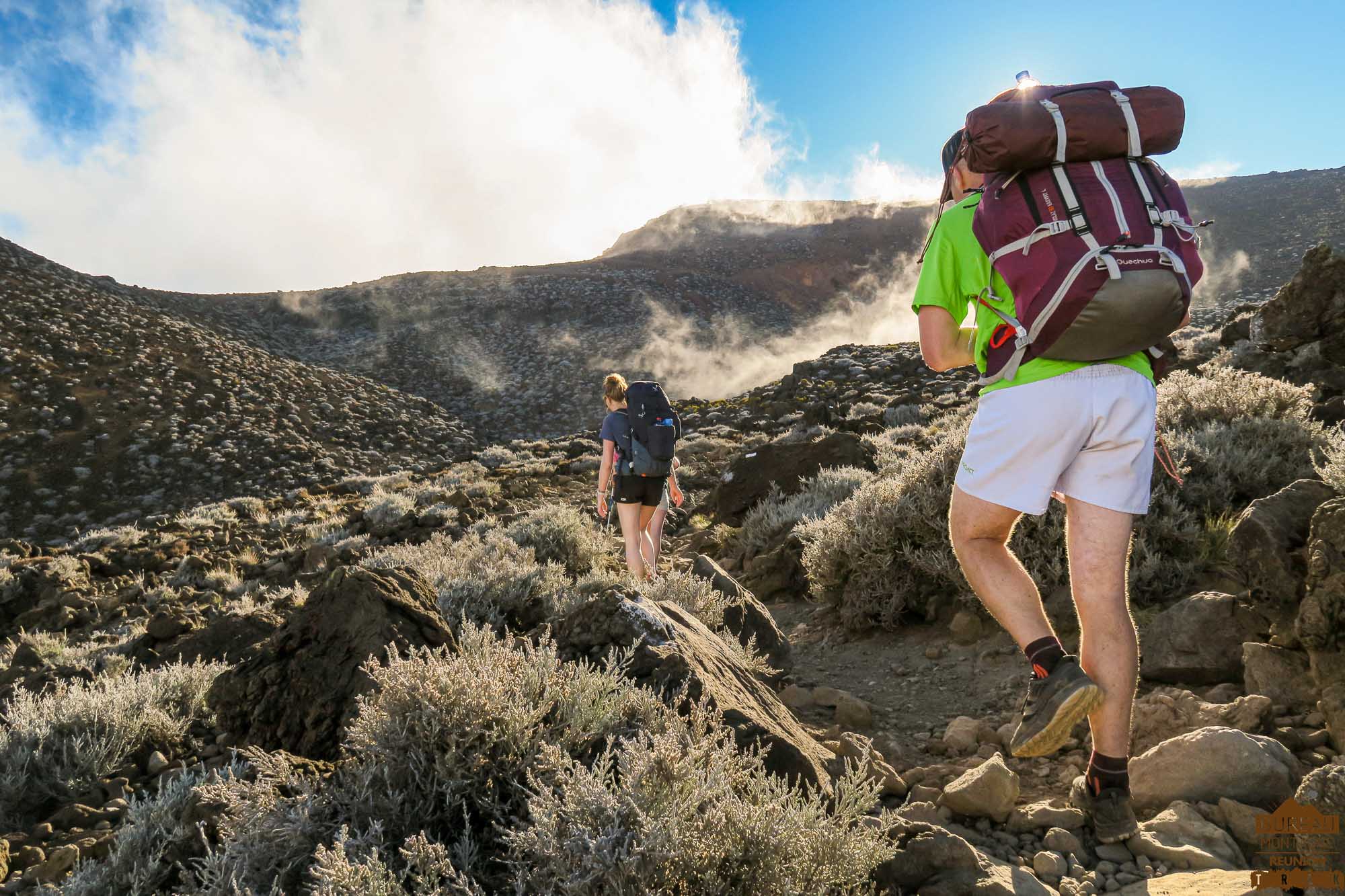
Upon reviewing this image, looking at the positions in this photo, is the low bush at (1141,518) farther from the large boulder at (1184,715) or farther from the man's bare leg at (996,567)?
the man's bare leg at (996,567)

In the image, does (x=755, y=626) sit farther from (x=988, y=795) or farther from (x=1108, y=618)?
(x=1108, y=618)

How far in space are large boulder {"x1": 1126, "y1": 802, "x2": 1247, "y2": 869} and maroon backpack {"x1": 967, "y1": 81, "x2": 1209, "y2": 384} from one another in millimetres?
1353

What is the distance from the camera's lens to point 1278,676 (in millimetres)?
2703

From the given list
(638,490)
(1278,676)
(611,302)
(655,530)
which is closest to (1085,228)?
(1278,676)

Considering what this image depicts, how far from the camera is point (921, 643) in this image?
14.1 feet

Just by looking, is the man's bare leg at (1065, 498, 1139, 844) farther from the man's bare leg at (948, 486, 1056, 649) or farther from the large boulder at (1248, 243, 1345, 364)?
the large boulder at (1248, 243, 1345, 364)

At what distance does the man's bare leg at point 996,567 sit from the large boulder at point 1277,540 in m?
1.39

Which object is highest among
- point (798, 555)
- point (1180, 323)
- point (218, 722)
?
point (1180, 323)

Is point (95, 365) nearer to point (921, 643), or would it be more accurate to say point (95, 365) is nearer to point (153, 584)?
point (153, 584)

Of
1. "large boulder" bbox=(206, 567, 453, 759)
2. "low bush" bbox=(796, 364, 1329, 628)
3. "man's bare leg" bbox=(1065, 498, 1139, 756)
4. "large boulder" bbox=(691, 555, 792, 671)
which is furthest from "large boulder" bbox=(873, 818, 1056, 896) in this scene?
"low bush" bbox=(796, 364, 1329, 628)

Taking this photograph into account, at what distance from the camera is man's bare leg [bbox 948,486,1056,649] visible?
82.7 inches

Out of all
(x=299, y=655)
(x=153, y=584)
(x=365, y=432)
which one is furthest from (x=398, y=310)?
(x=299, y=655)

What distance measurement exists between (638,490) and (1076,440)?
430 centimetres

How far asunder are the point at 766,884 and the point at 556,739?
0.70 m
